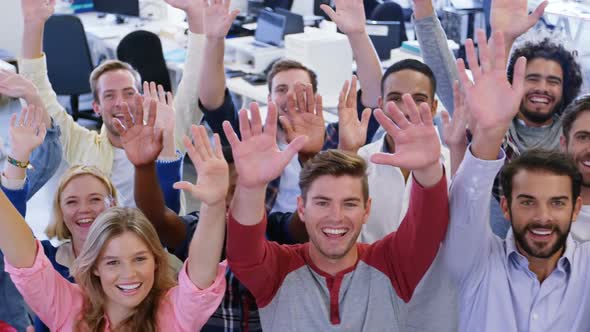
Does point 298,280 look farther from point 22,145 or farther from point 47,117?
point 47,117

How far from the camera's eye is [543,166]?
203cm

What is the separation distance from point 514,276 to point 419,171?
17.2 inches

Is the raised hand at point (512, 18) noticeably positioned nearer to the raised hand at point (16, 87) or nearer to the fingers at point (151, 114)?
the fingers at point (151, 114)

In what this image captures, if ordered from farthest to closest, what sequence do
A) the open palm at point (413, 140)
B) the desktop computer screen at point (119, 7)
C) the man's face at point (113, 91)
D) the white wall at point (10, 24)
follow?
1. the white wall at point (10, 24)
2. the desktop computer screen at point (119, 7)
3. the man's face at point (113, 91)
4. the open palm at point (413, 140)

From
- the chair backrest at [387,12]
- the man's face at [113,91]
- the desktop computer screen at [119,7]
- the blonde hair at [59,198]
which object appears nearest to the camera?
the blonde hair at [59,198]

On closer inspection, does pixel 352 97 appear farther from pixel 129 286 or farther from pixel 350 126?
pixel 129 286

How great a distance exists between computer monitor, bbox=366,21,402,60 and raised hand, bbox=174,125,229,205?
3.69 metres

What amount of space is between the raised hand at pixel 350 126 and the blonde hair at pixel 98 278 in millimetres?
660

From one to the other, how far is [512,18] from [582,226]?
2.29ft

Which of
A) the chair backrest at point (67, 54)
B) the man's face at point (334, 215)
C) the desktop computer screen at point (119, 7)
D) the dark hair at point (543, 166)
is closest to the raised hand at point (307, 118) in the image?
the man's face at point (334, 215)

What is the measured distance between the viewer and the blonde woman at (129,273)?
191 centimetres

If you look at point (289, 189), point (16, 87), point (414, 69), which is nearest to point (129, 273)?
point (289, 189)

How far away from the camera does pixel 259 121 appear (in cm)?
190

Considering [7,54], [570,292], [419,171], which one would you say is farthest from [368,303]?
[7,54]
